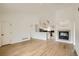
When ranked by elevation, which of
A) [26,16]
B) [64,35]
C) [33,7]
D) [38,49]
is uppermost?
[33,7]

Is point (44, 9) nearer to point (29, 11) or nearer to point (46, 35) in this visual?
point (29, 11)

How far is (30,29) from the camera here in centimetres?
219

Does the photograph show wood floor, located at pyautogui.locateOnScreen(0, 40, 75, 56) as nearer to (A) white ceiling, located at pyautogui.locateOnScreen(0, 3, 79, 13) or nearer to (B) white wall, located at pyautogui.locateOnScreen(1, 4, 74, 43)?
(B) white wall, located at pyautogui.locateOnScreen(1, 4, 74, 43)

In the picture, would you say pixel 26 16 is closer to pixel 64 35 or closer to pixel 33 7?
pixel 33 7

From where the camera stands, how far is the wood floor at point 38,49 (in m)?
2.04

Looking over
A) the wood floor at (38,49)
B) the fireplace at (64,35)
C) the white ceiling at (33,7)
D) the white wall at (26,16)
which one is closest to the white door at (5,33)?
the white wall at (26,16)

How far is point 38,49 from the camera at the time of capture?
82.6 inches

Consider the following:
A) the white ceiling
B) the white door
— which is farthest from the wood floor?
the white ceiling

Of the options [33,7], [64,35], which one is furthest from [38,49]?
[33,7]

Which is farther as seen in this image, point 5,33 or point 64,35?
point 64,35

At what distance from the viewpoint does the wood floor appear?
204 centimetres

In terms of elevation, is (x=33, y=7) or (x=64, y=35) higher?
(x=33, y=7)

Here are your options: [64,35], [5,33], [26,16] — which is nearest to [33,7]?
[26,16]

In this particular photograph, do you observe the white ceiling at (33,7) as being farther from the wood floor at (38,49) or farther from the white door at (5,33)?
the wood floor at (38,49)
